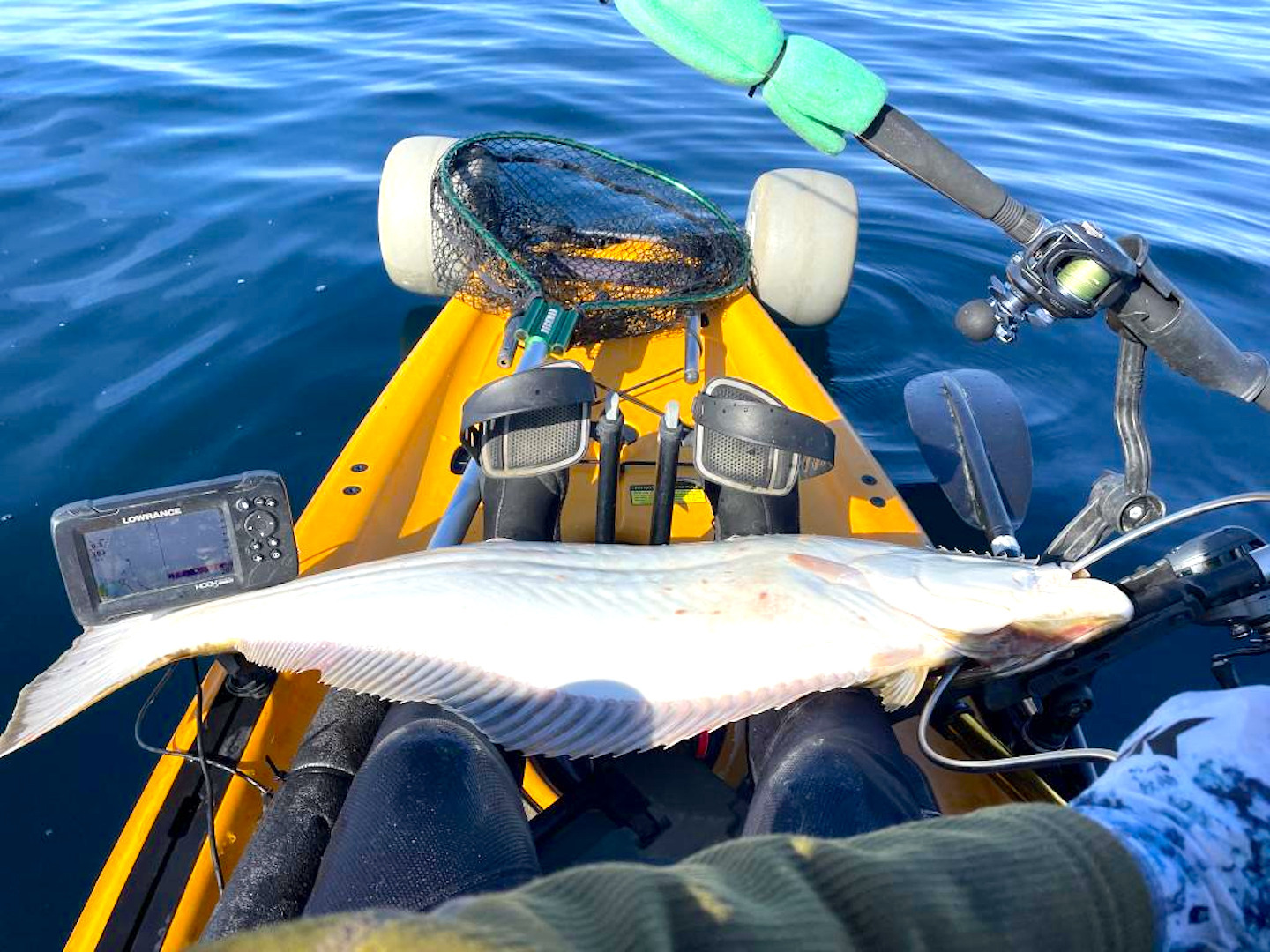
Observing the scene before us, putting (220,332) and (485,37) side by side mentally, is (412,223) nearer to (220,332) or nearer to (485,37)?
(220,332)

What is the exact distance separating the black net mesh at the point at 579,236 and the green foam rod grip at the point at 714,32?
6.31 feet

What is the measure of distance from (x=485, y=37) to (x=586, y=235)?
7.78 meters

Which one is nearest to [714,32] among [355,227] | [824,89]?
[824,89]

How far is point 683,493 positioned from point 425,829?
77.6 inches

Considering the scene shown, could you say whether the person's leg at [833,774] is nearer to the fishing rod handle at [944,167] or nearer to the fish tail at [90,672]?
the fishing rod handle at [944,167]

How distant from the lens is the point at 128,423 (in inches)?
166

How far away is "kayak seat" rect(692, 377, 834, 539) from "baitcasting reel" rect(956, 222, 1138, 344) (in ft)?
2.10

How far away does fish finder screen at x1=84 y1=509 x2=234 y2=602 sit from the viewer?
2047 mm

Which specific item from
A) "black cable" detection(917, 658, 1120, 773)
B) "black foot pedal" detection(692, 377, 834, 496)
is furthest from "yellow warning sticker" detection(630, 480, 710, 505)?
"black cable" detection(917, 658, 1120, 773)

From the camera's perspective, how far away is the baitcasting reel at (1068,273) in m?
1.98

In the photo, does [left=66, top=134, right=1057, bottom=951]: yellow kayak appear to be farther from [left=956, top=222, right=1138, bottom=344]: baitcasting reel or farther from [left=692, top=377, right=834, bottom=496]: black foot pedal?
[left=956, top=222, right=1138, bottom=344]: baitcasting reel

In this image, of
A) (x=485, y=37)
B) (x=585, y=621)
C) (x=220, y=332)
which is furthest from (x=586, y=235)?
(x=485, y=37)

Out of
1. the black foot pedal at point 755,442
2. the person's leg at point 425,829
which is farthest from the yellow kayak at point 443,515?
the person's leg at point 425,829

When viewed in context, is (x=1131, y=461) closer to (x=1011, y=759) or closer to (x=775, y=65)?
(x=1011, y=759)
